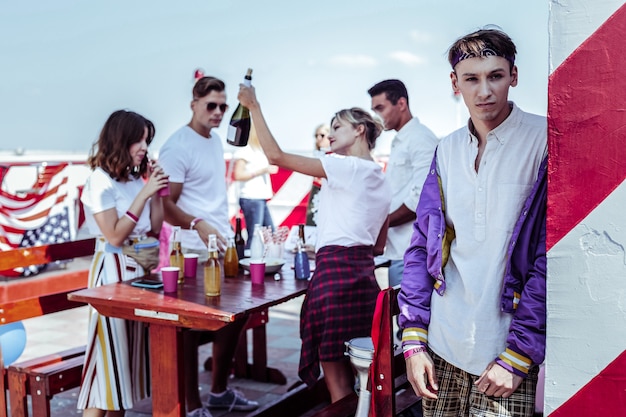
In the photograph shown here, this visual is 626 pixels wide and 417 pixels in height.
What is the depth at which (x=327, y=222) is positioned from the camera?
3049mm

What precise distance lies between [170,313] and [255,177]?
12.2 ft

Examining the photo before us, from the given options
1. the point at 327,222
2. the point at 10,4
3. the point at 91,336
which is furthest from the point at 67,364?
the point at 10,4

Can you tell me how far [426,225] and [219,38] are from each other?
40.3 feet

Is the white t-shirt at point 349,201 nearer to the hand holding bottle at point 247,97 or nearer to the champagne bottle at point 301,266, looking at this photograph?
the champagne bottle at point 301,266

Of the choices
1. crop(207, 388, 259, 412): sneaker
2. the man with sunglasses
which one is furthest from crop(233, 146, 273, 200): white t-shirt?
crop(207, 388, 259, 412): sneaker

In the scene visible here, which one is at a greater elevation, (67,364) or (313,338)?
(313,338)

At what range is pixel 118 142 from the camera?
10.8 ft

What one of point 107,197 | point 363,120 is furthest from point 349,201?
point 107,197

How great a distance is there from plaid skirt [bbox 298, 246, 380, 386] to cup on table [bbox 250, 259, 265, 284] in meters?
0.28

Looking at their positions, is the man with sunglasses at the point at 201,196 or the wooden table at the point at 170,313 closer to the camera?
the wooden table at the point at 170,313

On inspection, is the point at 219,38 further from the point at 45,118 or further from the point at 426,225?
the point at 426,225

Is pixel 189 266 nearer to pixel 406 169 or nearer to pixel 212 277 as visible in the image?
pixel 212 277

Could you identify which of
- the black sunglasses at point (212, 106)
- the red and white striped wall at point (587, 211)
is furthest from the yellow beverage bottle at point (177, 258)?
the red and white striped wall at point (587, 211)

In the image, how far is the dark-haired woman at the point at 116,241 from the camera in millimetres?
3162
